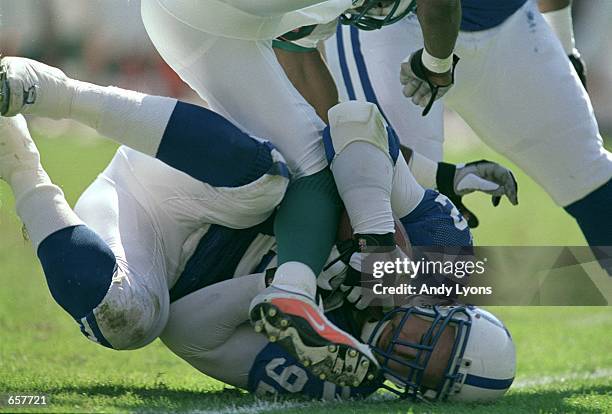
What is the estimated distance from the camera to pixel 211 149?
2137mm

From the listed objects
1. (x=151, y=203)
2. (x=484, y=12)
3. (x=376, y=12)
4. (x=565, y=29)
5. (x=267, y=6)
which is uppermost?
(x=267, y=6)

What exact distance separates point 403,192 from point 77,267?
0.71m

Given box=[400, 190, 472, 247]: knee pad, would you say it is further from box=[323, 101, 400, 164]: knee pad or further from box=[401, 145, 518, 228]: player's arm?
box=[401, 145, 518, 228]: player's arm

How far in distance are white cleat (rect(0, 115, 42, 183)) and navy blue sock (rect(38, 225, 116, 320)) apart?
17 cm

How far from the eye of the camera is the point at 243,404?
7.07 ft

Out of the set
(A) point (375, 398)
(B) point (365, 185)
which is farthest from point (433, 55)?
(A) point (375, 398)

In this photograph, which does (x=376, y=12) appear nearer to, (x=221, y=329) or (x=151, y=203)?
(x=151, y=203)

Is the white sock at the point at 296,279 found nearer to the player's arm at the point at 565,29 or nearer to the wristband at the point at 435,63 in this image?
the wristband at the point at 435,63

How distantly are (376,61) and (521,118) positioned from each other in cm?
45

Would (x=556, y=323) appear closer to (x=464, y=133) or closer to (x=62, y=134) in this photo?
(x=62, y=134)

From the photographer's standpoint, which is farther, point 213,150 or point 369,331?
point 369,331

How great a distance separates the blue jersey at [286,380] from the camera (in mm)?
2209

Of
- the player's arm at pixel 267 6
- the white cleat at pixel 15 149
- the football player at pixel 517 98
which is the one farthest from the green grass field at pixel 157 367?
the player's arm at pixel 267 6

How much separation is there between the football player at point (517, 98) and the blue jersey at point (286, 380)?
37.0 inches
